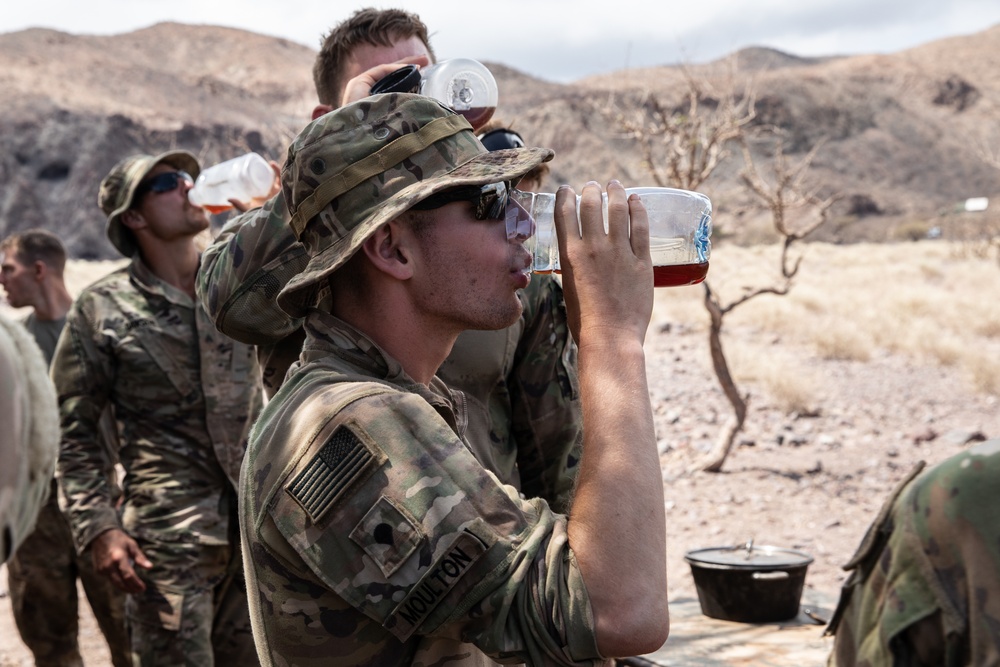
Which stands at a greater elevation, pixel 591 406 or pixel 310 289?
pixel 310 289

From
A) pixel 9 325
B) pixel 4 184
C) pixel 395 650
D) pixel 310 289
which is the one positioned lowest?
pixel 4 184

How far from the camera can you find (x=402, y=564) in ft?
5.04

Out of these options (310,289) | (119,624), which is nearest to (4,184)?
(119,624)

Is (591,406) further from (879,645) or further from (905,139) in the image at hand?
(905,139)

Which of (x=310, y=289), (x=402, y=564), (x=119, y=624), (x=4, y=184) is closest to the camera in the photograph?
(x=402, y=564)

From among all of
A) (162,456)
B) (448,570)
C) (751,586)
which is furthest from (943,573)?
(162,456)

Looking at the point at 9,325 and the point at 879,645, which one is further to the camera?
the point at 879,645

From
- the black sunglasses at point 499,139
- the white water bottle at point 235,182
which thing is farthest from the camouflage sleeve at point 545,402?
the white water bottle at point 235,182

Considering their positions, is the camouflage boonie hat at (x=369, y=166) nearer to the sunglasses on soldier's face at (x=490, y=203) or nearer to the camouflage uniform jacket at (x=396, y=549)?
the sunglasses on soldier's face at (x=490, y=203)

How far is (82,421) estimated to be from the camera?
4.32 metres

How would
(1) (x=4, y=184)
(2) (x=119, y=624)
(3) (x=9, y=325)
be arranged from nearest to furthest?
(3) (x=9, y=325) < (2) (x=119, y=624) < (1) (x=4, y=184)

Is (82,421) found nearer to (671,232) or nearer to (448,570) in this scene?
(671,232)

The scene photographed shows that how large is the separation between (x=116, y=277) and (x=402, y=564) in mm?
3393

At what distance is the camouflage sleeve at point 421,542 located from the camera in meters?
1.54
